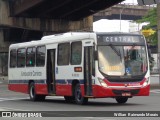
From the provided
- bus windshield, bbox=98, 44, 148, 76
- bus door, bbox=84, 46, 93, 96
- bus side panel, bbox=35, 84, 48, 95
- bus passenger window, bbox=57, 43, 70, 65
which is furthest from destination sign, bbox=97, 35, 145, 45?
bus side panel, bbox=35, 84, 48, 95

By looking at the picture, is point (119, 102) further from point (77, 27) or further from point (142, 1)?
point (77, 27)

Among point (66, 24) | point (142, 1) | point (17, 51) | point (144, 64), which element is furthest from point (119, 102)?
point (66, 24)

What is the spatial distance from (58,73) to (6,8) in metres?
37.7

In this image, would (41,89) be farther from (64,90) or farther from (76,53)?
(76,53)

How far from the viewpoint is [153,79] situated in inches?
1897

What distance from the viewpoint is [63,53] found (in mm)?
24141

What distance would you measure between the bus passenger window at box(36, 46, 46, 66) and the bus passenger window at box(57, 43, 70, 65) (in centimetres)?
168

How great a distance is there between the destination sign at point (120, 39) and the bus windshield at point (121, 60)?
0.17 m

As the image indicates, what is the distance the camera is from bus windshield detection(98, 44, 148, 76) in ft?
71.1

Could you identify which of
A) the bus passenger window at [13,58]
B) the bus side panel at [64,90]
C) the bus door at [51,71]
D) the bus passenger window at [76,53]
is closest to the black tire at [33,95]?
the bus door at [51,71]

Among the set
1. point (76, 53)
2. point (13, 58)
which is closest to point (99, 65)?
point (76, 53)

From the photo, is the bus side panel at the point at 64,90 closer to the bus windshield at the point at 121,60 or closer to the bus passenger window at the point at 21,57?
the bus windshield at the point at 121,60

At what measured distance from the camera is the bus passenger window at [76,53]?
74.7 ft

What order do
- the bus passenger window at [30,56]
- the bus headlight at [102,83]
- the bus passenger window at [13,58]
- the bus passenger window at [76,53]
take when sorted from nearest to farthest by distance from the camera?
the bus headlight at [102,83] → the bus passenger window at [76,53] → the bus passenger window at [30,56] → the bus passenger window at [13,58]
